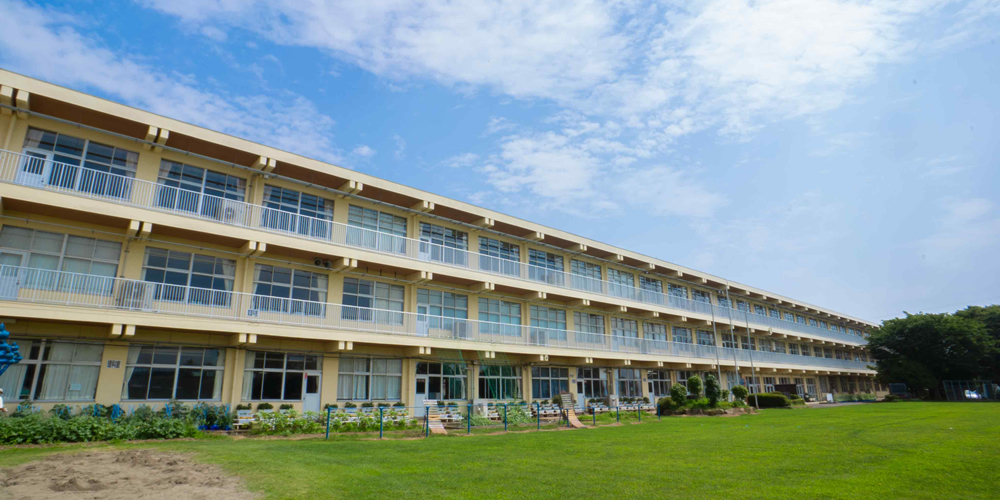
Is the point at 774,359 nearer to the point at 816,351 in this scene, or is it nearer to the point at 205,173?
the point at 816,351

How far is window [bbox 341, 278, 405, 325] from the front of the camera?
2311 centimetres

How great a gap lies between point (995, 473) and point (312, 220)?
831 inches

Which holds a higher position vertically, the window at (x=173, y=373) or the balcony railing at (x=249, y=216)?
the balcony railing at (x=249, y=216)

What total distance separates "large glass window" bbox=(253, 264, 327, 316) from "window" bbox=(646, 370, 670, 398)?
2431 centimetres

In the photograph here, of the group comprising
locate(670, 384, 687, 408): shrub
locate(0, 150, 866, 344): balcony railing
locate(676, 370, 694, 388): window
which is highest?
locate(0, 150, 866, 344): balcony railing

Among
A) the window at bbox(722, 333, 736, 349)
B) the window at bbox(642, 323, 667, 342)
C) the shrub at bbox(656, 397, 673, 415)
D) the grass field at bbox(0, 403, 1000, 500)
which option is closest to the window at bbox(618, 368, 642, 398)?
the window at bbox(642, 323, 667, 342)

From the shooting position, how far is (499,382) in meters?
28.6

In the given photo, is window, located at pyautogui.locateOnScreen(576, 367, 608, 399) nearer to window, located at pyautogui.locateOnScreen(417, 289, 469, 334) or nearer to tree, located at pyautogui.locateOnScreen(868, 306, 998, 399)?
window, located at pyautogui.locateOnScreen(417, 289, 469, 334)

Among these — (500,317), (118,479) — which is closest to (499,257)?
(500,317)

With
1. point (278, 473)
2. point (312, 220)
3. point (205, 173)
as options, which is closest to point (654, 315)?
point (312, 220)

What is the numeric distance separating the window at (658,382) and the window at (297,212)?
2494cm

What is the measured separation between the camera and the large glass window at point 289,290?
68.9 ft

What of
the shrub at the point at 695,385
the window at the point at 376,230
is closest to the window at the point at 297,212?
the window at the point at 376,230

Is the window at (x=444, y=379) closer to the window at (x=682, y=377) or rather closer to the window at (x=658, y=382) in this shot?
the window at (x=658, y=382)
